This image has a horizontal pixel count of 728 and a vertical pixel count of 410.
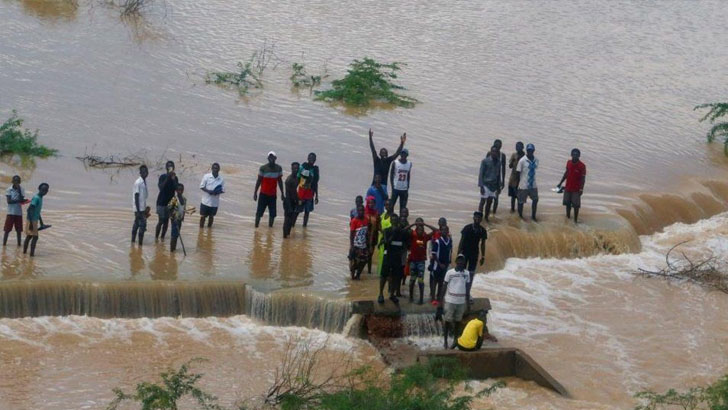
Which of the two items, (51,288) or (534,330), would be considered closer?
(51,288)

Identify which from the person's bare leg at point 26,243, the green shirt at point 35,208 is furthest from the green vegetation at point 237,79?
the green shirt at point 35,208

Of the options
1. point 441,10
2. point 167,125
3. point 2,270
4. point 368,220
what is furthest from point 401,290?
point 441,10

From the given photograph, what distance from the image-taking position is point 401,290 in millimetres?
Answer: 16984

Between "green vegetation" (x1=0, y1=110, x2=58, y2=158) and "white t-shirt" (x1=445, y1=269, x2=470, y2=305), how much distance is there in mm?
9255

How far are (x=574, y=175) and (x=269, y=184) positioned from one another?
500 centimetres

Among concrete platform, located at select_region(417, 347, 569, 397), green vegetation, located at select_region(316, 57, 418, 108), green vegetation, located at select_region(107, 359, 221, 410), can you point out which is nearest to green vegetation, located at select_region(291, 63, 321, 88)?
green vegetation, located at select_region(316, 57, 418, 108)

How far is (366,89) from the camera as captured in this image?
27531mm

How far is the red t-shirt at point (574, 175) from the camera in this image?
20.1 metres

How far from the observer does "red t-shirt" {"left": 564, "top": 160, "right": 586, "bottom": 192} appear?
792 inches

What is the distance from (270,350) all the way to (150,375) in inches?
65.7

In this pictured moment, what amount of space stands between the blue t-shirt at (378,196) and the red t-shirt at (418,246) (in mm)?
1958

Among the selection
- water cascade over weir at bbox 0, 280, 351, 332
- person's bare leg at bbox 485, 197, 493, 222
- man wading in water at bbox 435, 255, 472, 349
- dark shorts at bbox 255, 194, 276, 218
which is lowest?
water cascade over weir at bbox 0, 280, 351, 332

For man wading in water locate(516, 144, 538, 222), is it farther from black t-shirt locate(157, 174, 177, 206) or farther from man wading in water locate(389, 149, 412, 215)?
black t-shirt locate(157, 174, 177, 206)

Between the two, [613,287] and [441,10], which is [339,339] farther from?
[441,10]
